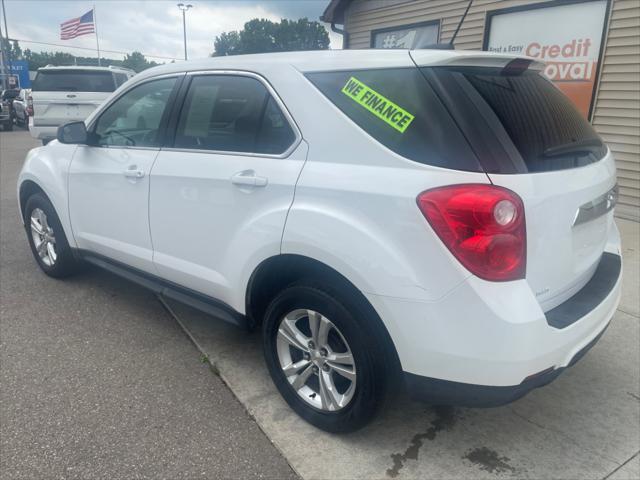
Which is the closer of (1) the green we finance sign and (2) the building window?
(1) the green we finance sign

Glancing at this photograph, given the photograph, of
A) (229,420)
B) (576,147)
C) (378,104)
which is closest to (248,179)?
(378,104)

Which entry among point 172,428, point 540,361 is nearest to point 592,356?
point 540,361

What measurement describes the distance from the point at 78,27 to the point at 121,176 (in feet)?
86.2

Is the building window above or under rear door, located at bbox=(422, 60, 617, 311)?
above

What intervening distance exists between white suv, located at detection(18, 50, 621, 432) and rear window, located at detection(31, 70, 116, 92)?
28.7 ft

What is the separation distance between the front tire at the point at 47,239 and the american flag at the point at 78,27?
24634mm

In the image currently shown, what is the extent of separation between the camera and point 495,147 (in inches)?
77.2

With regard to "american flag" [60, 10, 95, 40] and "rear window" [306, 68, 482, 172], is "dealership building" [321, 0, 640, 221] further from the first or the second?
"american flag" [60, 10, 95, 40]

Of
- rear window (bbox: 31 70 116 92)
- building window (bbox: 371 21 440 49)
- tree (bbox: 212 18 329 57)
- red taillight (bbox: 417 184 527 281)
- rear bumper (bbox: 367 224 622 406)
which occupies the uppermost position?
tree (bbox: 212 18 329 57)

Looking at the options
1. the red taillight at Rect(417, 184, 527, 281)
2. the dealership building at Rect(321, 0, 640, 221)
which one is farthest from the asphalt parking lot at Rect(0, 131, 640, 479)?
the dealership building at Rect(321, 0, 640, 221)

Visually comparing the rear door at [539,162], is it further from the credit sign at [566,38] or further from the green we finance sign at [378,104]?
the credit sign at [566,38]

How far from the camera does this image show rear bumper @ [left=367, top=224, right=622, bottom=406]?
6.19 ft

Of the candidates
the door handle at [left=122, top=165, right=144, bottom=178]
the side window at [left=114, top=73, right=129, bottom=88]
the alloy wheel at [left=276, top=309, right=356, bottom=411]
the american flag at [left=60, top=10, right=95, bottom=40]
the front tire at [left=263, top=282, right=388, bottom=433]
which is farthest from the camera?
the american flag at [left=60, top=10, right=95, bottom=40]

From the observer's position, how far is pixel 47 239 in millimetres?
4355
